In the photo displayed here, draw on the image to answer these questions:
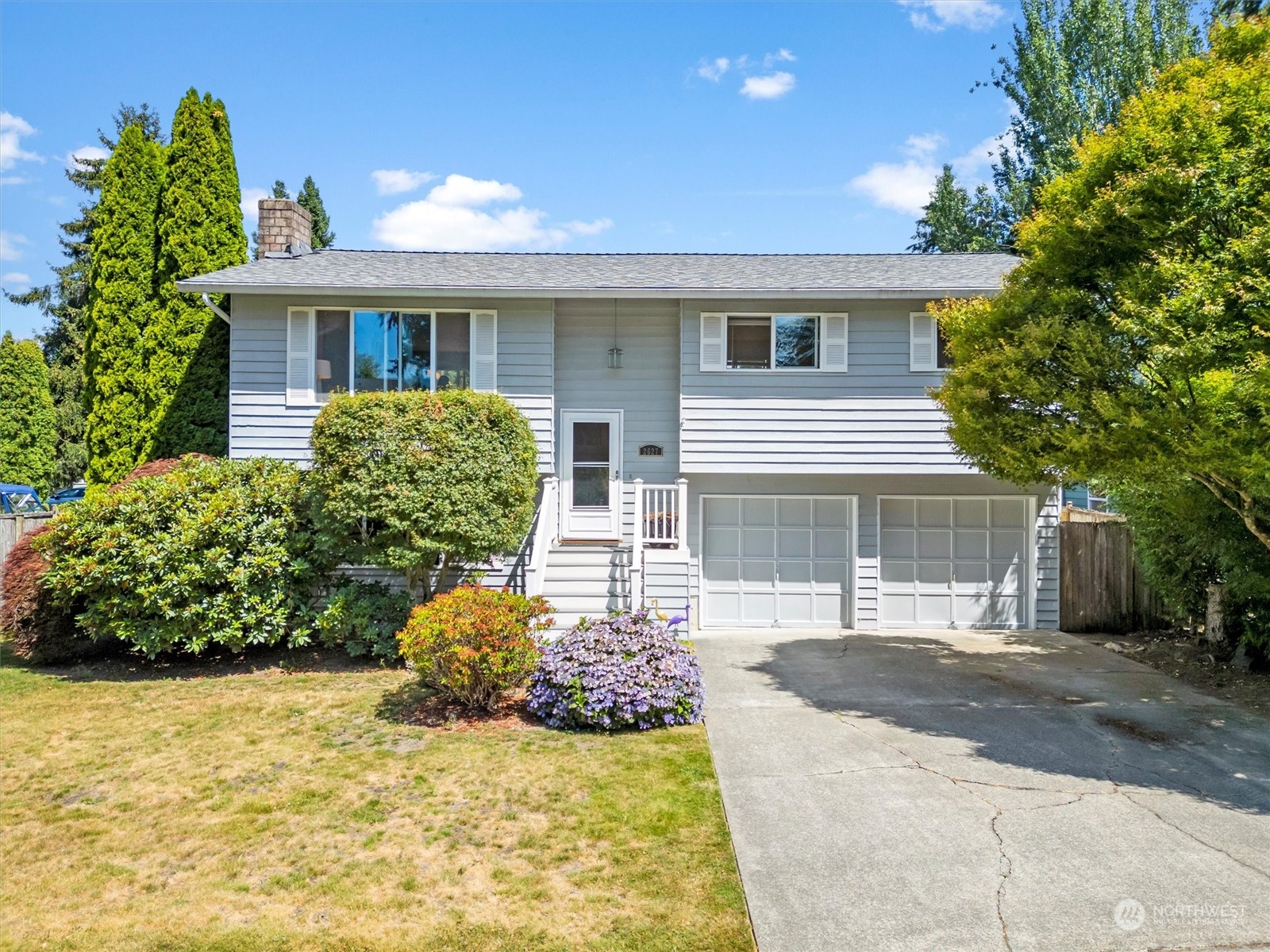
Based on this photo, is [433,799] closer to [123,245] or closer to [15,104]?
[123,245]

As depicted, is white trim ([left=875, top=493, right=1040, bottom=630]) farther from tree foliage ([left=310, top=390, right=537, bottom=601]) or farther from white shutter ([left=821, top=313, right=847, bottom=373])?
tree foliage ([left=310, top=390, right=537, bottom=601])

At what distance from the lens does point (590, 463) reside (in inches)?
456

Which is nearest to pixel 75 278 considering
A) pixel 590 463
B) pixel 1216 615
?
pixel 590 463

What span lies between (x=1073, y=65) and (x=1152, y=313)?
2107cm

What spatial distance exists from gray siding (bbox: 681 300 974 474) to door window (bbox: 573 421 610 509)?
1339mm

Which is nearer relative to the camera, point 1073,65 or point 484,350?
point 484,350

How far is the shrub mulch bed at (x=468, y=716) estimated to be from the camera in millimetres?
6871

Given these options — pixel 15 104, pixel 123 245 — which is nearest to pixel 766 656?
pixel 123 245

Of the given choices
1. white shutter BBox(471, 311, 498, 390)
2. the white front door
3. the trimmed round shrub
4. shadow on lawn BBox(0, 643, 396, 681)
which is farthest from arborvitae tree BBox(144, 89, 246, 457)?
the white front door

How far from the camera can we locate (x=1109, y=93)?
70.9 feet

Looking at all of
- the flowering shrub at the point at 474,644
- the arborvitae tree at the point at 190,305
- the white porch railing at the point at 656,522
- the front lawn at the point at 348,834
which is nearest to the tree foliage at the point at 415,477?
the flowering shrub at the point at 474,644

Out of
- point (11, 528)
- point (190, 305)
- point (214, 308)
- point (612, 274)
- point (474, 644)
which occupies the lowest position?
point (474, 644)

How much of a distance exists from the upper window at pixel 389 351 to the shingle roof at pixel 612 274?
533 mm

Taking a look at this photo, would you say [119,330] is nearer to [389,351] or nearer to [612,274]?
[389,351]
